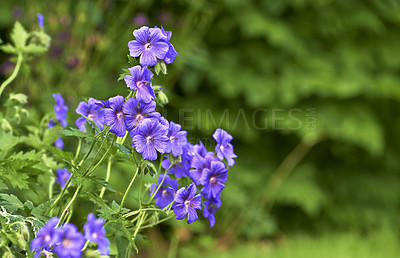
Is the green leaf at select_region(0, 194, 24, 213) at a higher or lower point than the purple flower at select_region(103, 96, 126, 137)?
lower

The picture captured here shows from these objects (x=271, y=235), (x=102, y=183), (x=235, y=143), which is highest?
(x=102, y=183)

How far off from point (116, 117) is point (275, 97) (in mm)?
2768

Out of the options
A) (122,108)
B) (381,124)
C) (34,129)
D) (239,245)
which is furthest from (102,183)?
(381,124)

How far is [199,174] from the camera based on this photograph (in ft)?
3.17

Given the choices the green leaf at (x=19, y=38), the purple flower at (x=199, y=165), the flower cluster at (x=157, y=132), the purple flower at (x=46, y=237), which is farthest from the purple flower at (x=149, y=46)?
the green leaf at (x=19, y=38)

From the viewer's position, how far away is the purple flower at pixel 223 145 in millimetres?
1051

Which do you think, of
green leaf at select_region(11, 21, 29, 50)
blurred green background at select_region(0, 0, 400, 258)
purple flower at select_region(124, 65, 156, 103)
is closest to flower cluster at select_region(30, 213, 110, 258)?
purple flower at select_region(124, 65, 156, 103)

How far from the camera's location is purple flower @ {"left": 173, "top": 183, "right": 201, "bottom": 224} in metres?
0.90

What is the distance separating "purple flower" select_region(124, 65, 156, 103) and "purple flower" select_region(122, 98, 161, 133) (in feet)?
0.04

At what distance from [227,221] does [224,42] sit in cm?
131

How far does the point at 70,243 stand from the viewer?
74 cm

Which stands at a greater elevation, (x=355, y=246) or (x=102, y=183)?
(x=102, y=183)

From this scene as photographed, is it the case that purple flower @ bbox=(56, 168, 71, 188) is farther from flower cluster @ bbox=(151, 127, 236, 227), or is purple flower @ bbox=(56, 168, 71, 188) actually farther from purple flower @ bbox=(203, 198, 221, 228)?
purple flower @ bbox=(203, 198, 221, 228)

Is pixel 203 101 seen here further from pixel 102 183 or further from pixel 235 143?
pixel 102 183
